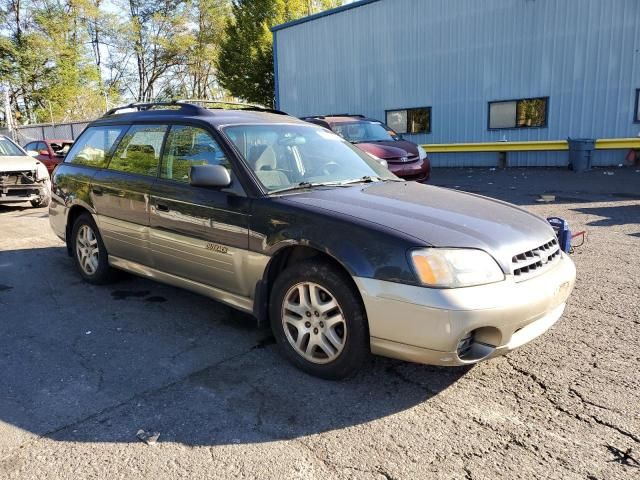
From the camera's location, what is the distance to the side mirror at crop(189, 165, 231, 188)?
3.53m

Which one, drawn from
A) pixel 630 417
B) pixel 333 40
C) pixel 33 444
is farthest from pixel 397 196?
pixel 333 40

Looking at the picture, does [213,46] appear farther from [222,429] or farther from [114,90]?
[222,429]

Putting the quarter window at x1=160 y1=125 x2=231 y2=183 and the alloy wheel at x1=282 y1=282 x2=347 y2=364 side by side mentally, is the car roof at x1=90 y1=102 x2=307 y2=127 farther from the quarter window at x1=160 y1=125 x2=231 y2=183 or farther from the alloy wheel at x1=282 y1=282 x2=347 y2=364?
the alloy wheel at x1=282 y1=282 x2=347 y2=364

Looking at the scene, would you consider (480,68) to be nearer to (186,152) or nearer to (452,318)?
(186,152)

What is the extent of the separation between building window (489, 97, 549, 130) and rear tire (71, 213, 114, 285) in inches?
604

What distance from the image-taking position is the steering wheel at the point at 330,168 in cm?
402

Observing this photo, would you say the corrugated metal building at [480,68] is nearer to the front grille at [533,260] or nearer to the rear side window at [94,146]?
the front grille at [533,260]

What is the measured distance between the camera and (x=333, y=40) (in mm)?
21250

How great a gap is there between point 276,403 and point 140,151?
2.67m

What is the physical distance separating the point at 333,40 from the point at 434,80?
16.1 feet

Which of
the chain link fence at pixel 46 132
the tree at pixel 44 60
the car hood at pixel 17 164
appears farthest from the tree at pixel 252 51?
the car hood at pixel 17 164

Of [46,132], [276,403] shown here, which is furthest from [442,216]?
[46,132]

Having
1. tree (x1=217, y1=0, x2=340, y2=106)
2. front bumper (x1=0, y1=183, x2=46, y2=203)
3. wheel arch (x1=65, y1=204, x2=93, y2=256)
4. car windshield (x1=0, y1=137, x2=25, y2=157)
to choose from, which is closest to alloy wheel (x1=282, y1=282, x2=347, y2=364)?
wheel arch (x1=65, y1=204, x2=93, y2=256)

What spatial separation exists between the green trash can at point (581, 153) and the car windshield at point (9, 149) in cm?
1420
